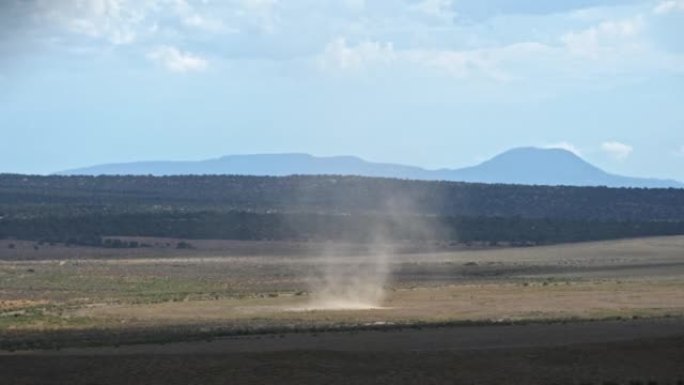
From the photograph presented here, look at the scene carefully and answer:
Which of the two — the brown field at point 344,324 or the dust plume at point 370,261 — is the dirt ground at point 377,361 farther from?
the dust plume at point 370,261

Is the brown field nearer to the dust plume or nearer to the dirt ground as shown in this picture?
the dirt ground

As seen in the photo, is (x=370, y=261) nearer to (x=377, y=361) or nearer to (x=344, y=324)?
(x=344, y=324)

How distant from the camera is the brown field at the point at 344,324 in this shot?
31688 mm

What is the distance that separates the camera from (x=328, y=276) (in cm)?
7881

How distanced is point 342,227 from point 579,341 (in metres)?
89.9

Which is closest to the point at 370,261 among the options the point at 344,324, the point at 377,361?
the point at 344,324

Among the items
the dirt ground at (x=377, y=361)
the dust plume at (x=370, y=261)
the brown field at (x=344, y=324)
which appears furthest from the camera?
the dust plume at (x=370, y=261)

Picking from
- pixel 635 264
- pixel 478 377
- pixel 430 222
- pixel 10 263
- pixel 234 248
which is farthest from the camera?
pixel 430 222

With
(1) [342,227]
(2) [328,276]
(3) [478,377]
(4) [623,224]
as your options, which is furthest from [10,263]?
(3) [478,377]

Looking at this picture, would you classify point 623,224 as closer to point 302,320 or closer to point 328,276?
point 328,276

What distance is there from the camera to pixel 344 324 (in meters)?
45.1

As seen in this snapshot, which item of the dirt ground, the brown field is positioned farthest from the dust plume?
the dirt ground

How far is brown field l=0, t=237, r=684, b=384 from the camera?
31.7m

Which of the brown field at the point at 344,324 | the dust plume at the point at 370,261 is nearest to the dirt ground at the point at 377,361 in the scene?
the brown field at the point at 344,324
